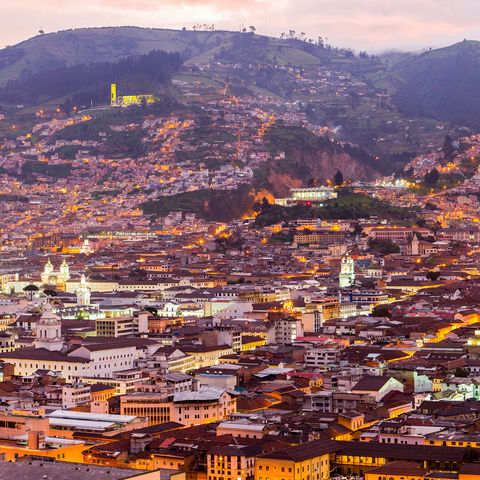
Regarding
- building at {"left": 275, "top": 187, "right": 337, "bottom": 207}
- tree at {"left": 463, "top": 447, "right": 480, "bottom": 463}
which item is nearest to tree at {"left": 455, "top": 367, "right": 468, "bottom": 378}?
tree at {"left": 463, "top": 447, "right": 480, "bottom": 463}

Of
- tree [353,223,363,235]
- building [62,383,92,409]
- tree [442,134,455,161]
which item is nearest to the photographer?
building [62,383,92,409]

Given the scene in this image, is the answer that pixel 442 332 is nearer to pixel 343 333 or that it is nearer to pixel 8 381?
pixel 343 333

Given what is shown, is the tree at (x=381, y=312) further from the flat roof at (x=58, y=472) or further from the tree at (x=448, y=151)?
the tree at (x=448, y=151)

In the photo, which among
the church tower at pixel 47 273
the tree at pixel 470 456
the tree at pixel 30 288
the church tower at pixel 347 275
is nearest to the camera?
the tree at pixel 470 456

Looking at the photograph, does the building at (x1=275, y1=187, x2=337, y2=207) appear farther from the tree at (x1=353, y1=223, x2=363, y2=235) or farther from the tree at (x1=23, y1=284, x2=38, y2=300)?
the tree at (x1=23, y1=284, x2=38, y2=300)

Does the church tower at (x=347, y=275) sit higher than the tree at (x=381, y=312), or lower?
higher

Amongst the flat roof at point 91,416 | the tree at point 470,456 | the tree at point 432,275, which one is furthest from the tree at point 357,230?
the tree at point 470,456

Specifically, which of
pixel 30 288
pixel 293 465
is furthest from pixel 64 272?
pixel 293 465

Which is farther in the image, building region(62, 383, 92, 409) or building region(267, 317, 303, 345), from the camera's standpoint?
building region(267, 317, 303, 345)

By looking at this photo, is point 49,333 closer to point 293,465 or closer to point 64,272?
point 293,465
